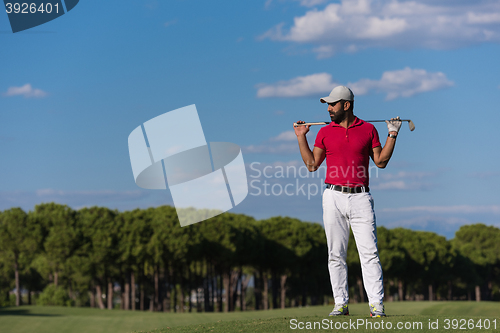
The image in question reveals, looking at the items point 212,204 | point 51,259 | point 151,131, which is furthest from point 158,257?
point 151,131

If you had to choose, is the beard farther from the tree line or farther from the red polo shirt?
the tree line

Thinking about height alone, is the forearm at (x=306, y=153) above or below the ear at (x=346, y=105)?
below

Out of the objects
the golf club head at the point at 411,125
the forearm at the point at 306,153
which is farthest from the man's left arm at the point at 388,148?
the forearm at the point at 306,153

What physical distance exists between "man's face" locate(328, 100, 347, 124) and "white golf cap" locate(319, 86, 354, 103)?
0.22 feet

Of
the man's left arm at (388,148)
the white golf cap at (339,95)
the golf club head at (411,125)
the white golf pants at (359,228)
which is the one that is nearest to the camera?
the white golf pants at (359,228)

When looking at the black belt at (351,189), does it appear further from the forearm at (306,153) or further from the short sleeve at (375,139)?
the short sleeve at (375,139)

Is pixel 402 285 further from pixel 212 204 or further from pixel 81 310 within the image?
pixel 212 204

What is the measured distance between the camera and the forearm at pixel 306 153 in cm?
926

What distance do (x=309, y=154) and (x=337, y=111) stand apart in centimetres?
83

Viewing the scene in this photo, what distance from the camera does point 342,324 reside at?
836 centimetres

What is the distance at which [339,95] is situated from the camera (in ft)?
29.7

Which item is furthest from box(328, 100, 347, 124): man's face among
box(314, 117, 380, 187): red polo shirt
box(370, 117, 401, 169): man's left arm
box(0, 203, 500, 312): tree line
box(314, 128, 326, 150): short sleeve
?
box(0, 203, 500, 312): tree line

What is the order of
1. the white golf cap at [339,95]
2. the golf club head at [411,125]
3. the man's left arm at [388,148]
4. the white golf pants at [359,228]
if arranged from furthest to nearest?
the golf club head at [411,125]
the white golf cap at [339,95]
the man's left arm at [388,148]
the white golf pants at [359,228]

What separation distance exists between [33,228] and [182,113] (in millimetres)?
45026
